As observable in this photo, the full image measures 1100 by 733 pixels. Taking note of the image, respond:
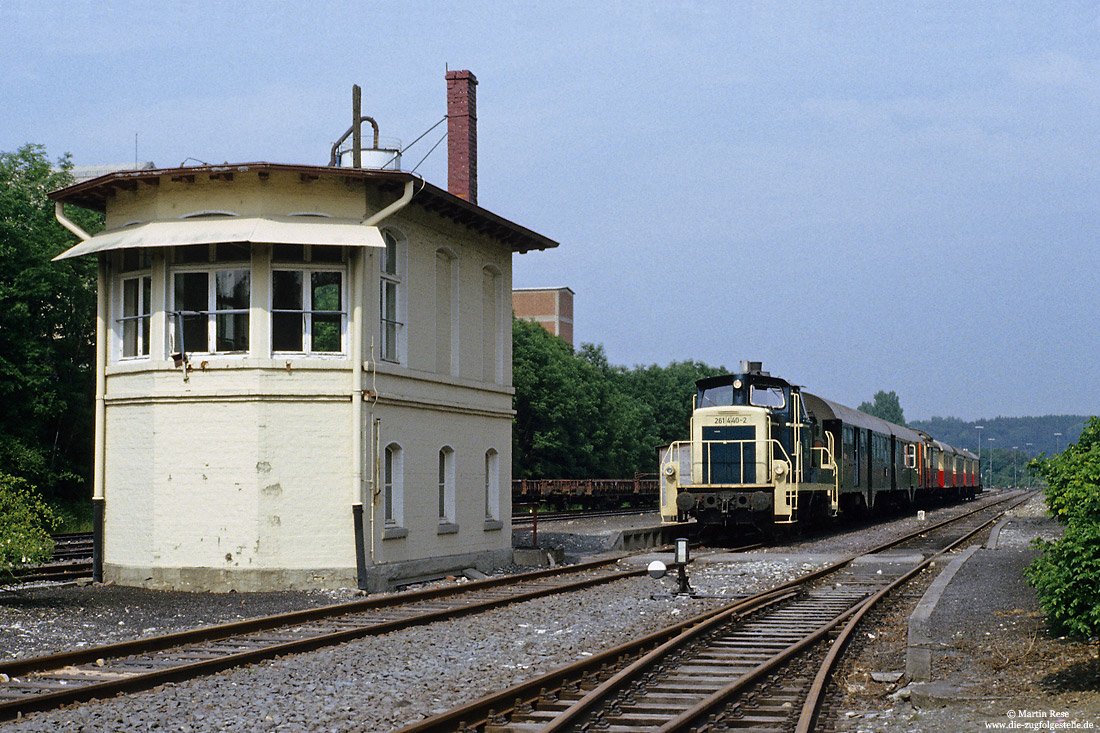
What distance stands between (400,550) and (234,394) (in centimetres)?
379

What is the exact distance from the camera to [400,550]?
18.9 meters

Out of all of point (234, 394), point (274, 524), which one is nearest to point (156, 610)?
point (274, 524)

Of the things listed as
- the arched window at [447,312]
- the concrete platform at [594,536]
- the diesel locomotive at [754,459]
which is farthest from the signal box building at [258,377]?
the diesel locomotive at [754,459]

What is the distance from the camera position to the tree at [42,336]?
34.5 metres

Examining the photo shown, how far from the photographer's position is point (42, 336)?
126 feet

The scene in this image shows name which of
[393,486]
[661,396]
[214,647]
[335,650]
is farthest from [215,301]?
[661,396]

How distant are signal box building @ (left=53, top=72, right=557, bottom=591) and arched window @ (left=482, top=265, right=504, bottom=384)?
3628mm

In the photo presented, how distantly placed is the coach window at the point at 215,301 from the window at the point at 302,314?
0.48 meters

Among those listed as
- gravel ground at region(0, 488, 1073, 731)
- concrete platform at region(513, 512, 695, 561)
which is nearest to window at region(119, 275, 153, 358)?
gravel ground at region(0, 488, 1073, 731)

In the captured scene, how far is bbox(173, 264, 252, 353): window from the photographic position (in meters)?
18.1

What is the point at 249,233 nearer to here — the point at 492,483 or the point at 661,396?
the point at 492,483

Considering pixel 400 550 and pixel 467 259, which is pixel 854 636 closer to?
pixel 400 550

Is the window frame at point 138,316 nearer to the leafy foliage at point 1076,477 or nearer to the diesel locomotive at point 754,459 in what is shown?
the diesel locomotive at point 754,459

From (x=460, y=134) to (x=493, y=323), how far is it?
13.4 feet
